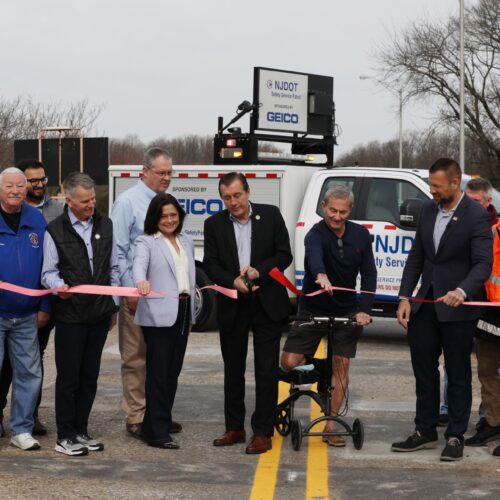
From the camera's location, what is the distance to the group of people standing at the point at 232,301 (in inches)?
275

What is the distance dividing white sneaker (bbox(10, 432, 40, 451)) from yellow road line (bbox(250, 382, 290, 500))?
5.02 ft

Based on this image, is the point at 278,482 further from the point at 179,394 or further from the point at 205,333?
the point at 205,333

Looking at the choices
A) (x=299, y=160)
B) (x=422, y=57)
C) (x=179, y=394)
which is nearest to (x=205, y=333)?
(x=299, y=160)

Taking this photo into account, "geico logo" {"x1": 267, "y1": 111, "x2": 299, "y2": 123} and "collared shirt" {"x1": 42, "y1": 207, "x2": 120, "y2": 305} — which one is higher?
"geico logo" {"x1": 267, "y1": 111, "x2": 299, "y2": 123}

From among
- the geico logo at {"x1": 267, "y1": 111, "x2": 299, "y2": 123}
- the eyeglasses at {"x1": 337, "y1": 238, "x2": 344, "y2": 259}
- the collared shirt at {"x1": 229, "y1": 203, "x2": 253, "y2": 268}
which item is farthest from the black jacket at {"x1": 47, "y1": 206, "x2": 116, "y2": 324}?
the geico logo at {"x1": 267, "y1": 111, "x2": 299, "y2": 123}

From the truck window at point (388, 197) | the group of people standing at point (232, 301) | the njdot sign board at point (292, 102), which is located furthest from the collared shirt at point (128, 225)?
the njdot sign board at point (292, 102)

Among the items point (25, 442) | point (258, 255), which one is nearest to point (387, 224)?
point (258, 255)

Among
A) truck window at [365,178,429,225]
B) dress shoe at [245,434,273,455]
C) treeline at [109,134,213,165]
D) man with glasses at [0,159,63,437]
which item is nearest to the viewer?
dress shoe at [245,434,273,455]

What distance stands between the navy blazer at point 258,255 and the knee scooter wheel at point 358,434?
887 mm

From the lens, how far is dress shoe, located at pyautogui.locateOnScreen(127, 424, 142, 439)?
750cm

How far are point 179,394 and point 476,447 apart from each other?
2.95 meters

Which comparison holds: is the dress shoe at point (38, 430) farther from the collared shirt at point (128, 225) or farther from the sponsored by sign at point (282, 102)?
the sponsored by sign at point (282, 102)

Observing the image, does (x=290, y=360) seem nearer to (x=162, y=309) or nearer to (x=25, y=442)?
(x=162, y=309)

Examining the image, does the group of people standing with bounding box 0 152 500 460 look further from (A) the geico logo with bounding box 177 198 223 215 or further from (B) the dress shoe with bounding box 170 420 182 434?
(A) the geico logo with bounding box 177 198 223 215
